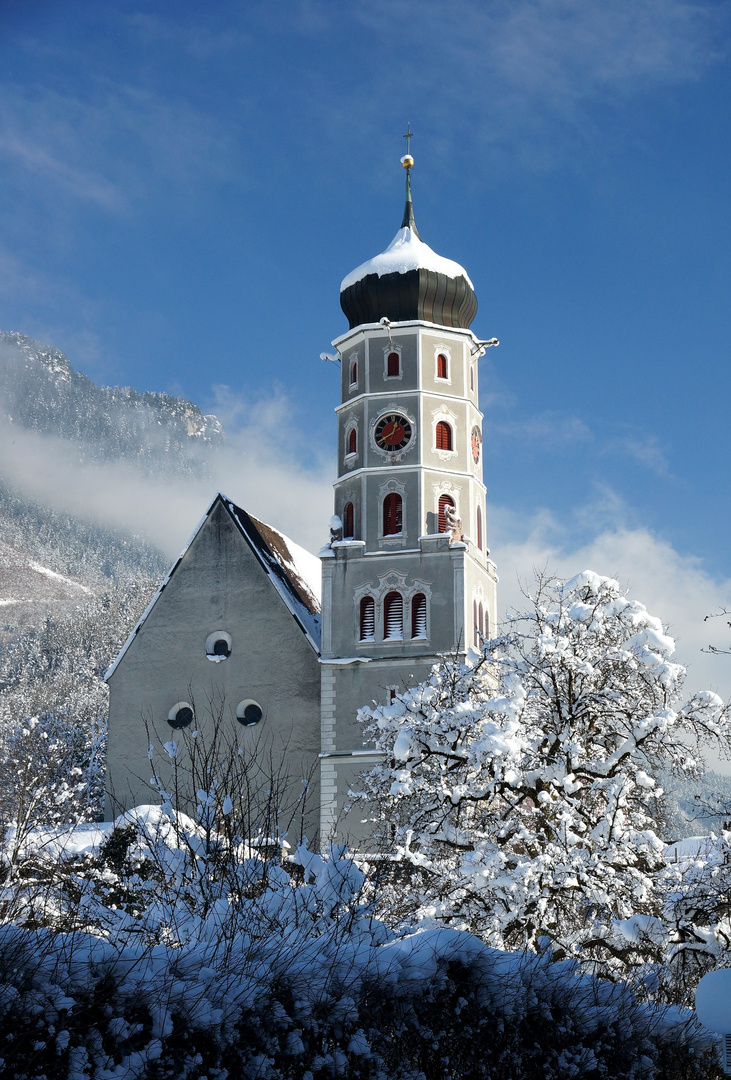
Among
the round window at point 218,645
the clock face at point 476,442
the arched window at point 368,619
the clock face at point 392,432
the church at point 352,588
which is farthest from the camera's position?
the clock face at point 476,442

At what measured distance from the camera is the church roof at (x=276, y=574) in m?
38.1

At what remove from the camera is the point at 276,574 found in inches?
1526

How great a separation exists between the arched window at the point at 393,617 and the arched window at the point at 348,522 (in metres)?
2.58

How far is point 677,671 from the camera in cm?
1925

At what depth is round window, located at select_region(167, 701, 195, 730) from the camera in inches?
1492

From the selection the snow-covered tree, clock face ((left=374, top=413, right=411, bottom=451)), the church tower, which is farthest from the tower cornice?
the snow-covered tree

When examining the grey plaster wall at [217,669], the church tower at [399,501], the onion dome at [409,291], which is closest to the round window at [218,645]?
the grey plaster wall at [217,669]

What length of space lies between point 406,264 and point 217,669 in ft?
46.1

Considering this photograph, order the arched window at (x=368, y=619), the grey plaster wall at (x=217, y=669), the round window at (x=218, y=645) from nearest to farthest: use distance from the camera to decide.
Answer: the arched window at (x=368, y=619) < the grey plaster wall at (x=217, y=669) < the round window at (x=218, y=645)

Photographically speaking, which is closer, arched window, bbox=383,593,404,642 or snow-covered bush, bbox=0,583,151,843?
snow-covered bush, bbox=0,583,151,843

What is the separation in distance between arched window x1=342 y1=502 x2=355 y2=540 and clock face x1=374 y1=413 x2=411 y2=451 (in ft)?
7.00

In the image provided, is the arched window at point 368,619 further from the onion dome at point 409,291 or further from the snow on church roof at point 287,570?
the onion dome at point 409,291

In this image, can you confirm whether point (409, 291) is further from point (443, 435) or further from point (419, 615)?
point (419, 615)

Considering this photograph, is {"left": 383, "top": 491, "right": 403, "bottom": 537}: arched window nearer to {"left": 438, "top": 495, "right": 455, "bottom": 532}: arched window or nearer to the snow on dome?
{"left": 438, "top": 495, "right": 455, "bottom": 532}: arched window
